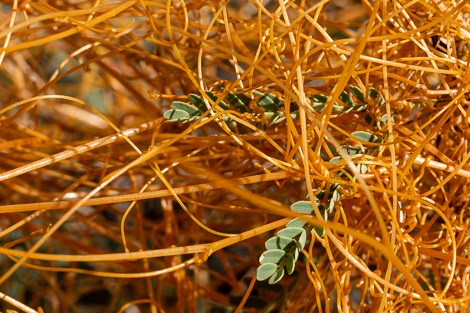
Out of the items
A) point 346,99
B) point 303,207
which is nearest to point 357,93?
point 346,99

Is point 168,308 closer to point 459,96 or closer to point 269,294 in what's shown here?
point 269,294

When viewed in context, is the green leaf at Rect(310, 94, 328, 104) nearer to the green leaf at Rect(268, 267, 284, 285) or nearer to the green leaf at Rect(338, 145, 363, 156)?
the green leaf at Rect(338, 145, 363, 156)

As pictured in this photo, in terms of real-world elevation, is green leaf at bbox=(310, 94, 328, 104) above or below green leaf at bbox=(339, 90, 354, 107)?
above

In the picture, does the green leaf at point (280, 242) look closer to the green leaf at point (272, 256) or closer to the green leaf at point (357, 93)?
the green leaf at point (272, 256)

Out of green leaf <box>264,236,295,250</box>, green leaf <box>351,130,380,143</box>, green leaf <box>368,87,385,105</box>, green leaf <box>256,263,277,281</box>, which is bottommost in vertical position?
green leaf <box>256,263,277,281</box>

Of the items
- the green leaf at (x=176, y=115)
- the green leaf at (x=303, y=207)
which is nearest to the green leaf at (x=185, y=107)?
the green leaf at (x=176, y=115)

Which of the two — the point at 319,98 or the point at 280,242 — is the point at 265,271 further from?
the point at 319,98

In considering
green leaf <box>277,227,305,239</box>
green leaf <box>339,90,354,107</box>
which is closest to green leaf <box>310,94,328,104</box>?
green leaf <box>339,90,354,107</box>
